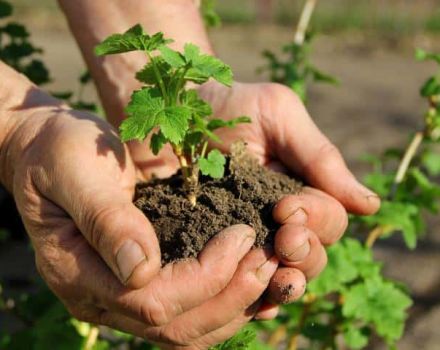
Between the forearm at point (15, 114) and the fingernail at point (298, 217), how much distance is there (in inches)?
29.3

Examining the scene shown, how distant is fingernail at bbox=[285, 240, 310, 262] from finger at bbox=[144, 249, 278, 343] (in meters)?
0.04

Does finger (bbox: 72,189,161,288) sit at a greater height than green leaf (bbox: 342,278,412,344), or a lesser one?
greater

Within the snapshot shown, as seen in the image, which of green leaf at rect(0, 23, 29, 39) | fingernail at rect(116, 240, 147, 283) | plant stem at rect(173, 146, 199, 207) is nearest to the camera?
fingernail at rect(116, 240, 147, 283)

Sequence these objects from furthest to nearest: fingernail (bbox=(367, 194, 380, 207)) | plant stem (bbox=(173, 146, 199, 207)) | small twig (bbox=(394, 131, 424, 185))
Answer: small twig (bbox=(394, 131, 424, 185)) < fingernail (bbox=(367, 194, 380, 207)) < plant stem (bbox=(173, 146, 199, 207))

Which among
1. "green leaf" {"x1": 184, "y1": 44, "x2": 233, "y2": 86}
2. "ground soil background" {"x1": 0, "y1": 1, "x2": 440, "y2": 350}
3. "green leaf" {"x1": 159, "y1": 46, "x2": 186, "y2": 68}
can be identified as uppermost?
"green leaf" {"x1": 159, "y1": 46, "x2": 186, "y2": 68}

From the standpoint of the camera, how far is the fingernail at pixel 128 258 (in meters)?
1.60

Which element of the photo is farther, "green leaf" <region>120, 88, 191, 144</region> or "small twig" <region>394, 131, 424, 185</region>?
"small twig" <region>394, 131, 424, 185</region>

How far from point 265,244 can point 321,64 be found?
732 centimetres

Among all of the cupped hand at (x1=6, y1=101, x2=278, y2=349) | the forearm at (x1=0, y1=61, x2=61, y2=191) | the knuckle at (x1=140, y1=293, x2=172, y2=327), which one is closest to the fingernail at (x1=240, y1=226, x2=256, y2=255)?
the cupped hand at (x1=6, y1=101, x2=278, y2=349)

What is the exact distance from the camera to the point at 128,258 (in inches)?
63.0

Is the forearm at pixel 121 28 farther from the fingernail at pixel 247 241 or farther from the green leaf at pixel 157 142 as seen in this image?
the fingernail at pixel 247 241

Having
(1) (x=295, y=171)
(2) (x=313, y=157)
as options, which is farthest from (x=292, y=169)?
(2) (x=313, y=157)

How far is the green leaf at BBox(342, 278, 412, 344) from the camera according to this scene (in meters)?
2.36

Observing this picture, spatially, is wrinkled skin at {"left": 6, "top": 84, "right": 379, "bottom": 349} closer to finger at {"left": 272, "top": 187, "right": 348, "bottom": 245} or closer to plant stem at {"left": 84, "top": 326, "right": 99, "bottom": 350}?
finger at {"left": 272, "top": 187, "right": 348, "bottom": 245}
